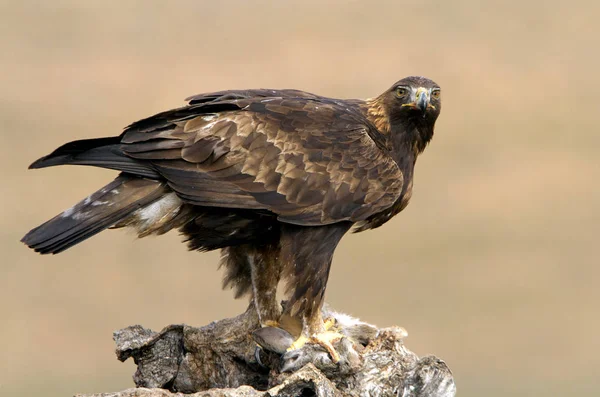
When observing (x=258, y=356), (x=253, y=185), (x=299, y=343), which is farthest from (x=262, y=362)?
(x=253, y=185)

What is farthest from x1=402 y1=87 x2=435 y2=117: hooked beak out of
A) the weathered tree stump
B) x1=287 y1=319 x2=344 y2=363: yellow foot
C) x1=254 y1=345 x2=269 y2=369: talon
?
x1=254 y1=345 x2=269 y2=369: talon

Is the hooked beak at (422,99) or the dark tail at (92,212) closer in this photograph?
the dark tail at (92,212)

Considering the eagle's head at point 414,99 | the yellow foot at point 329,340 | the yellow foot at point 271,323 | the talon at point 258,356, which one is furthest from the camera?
the eagle's head at point 414,99

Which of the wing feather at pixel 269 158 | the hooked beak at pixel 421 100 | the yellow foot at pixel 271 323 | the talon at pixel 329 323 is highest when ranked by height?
the hooked beak at pixel 421 100

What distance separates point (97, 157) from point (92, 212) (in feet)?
1.56

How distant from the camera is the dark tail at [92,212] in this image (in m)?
7.09

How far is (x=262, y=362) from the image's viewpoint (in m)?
7.50

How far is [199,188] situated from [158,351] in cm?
125

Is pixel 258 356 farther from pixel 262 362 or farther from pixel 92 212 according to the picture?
pixel 92 212

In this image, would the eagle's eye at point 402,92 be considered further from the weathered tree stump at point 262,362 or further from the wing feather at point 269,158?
the weathered tree stump at point 262,362

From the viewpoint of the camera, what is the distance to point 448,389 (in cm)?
652

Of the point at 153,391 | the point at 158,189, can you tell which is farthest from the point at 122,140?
the point at 153,391

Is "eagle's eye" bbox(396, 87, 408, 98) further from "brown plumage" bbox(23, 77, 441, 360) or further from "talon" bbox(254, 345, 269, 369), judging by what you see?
"talon" bbox(254, 345, 269, 369)

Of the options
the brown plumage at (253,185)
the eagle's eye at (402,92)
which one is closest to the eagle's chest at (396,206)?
the brown plumage at (253,185)
